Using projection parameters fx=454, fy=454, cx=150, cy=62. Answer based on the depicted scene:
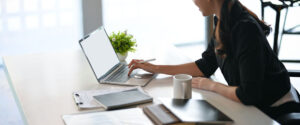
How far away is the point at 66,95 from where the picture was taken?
1926 mm

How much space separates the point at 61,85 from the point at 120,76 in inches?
11.2

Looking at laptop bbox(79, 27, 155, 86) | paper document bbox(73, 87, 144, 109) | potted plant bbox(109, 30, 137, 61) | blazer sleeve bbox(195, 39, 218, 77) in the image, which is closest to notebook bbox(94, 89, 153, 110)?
paper document bbox(73, 87, 144, 109)

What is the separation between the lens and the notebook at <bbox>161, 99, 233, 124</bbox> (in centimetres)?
154

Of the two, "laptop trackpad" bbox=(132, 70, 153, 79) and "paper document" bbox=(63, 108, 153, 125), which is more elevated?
"laptop trackpad" bbox=(132, 70, 153, 79)

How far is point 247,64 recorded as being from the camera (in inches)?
68.5

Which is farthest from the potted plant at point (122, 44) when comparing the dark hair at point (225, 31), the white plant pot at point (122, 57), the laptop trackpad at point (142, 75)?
the dark hair at point (225, 31)

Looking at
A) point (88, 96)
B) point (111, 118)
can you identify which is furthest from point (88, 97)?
point (111, 118)

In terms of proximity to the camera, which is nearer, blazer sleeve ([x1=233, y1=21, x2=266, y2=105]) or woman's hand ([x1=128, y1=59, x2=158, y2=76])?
blazer sleeve ([x1=233, y1=21, x2=266, y2=105])

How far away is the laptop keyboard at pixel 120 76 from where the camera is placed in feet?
6.90

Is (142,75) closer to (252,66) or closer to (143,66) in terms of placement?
(143,66)

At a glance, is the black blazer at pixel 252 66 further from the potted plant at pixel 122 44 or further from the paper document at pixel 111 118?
the potted plant at pixel 122 44

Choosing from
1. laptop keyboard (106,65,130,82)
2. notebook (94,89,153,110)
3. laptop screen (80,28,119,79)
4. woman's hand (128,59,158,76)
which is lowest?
notebook (94,89,153,110)

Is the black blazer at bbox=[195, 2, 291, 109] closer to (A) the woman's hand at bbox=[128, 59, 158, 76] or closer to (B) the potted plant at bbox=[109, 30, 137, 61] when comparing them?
(A) the woman's hand at bbox=[128, 59, 158, 76]

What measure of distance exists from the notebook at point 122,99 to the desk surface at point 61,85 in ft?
0.26
